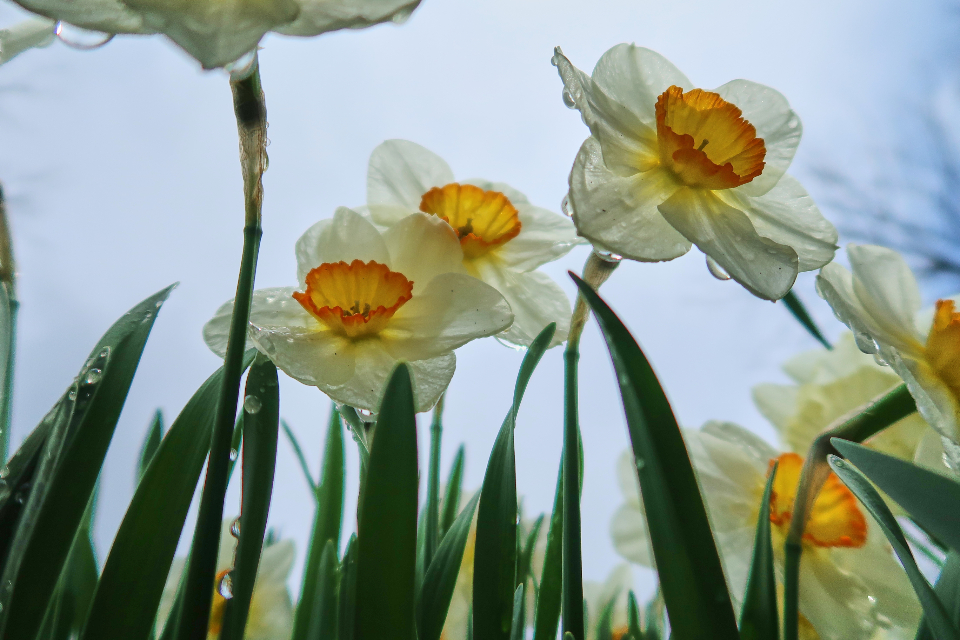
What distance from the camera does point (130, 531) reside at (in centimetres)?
40

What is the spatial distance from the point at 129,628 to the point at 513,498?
0.90 ft

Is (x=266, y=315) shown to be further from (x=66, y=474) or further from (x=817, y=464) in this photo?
(x=817, y=464)

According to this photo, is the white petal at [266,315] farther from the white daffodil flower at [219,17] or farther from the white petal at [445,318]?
the white daffodil flower at [219,17]

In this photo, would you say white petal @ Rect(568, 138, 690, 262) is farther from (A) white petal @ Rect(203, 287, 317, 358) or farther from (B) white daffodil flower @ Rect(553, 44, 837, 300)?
(A) white petal @ Rect(203, 287, 317, 358)

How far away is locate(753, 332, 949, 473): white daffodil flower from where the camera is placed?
2.58 ft

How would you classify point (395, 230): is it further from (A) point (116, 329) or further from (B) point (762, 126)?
(B) point (762, 126)

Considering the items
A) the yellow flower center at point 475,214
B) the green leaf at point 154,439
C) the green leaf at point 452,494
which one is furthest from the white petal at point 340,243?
the green leaf at point 452,494

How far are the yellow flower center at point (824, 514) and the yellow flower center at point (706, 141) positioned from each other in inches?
13.4

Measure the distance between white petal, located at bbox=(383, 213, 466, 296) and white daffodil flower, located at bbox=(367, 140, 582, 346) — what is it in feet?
0.26

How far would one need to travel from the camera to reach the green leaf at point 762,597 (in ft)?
1.46

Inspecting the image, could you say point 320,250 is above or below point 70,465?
above

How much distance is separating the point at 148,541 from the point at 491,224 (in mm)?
405

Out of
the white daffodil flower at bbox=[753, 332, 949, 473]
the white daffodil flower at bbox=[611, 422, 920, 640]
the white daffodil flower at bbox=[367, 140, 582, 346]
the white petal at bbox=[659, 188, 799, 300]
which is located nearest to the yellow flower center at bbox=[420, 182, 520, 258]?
the white daffodil flower at bbox=[367, 140, 582, 346]

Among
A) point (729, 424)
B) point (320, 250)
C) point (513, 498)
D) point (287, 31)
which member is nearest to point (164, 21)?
point (287, 31)
